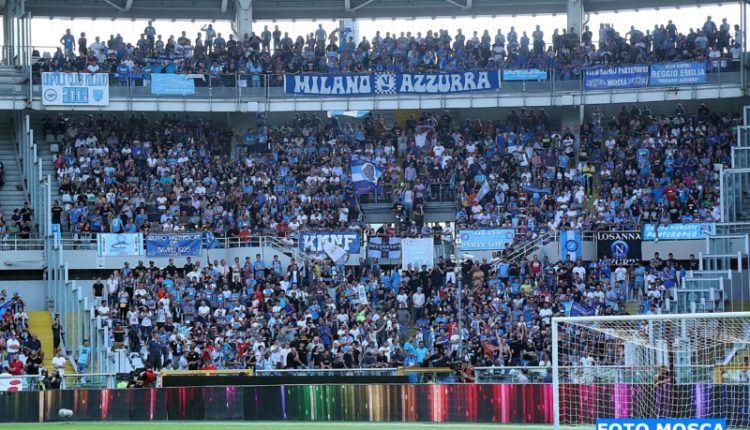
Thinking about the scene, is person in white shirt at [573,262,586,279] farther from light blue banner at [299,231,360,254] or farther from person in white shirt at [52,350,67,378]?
person in white shirt at [52,350,67,378]

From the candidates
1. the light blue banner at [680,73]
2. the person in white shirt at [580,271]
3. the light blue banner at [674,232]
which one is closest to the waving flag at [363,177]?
the person in white shirt at [580,271]

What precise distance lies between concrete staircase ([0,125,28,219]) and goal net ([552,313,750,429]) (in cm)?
2425

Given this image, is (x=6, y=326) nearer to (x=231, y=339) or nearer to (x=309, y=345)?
(x=231, y=339)

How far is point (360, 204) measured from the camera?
4641 cm

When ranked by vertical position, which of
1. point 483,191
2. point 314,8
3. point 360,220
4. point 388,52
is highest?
point 314,8

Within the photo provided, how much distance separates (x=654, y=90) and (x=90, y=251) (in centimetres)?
2061

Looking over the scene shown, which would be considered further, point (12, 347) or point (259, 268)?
point (259, 268)

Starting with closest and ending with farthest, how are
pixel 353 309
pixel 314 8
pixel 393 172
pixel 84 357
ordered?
pixel 84 357, pixel 353 309, pixel 393 172, pixel 314 8

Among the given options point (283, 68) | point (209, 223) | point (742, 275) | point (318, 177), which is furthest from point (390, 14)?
point (742, 275)

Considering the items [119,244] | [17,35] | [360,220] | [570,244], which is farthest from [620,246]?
[17,35]

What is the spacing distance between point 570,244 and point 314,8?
703 inches

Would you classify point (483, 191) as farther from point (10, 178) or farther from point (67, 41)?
point (67, 41)

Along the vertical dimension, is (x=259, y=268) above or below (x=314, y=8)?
below

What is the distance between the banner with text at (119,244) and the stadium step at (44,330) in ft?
8.80
